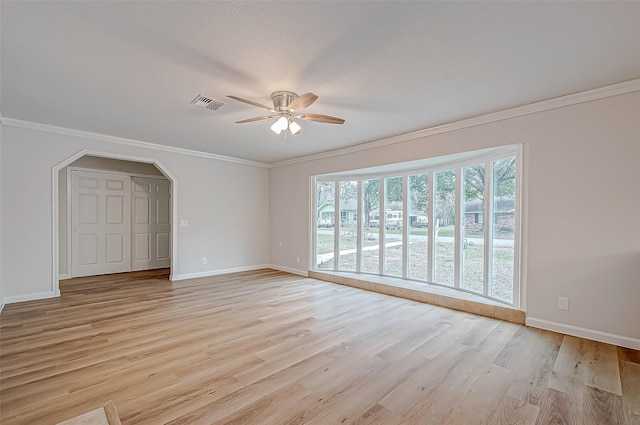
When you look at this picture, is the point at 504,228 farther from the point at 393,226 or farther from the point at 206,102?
the point at 206,102

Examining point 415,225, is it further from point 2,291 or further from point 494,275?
point 2,291

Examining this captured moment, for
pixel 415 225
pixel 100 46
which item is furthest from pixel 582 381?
pixel 100 46

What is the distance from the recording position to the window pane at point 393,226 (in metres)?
5.17

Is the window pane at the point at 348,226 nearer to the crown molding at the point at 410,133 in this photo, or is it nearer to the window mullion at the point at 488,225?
the crown molding at the point at 410,133

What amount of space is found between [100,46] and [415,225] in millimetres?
4577

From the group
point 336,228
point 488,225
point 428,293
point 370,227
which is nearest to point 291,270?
point 336,228

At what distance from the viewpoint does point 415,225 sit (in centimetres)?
497

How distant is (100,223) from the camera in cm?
604

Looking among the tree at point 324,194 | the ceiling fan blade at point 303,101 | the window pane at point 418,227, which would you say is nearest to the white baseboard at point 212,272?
the tree at point 324,194

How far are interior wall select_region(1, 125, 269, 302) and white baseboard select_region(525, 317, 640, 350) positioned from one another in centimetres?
522

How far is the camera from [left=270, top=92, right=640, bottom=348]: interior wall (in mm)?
2713

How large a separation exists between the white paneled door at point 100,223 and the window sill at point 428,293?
4348 millimetres

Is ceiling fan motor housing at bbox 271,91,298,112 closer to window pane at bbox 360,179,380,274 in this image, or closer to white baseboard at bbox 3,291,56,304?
window pane at bbox 360,179,380,274

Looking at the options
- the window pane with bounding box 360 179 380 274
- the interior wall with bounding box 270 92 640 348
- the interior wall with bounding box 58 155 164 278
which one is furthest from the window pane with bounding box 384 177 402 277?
the interior wall with bounding box 58 155 164 278
